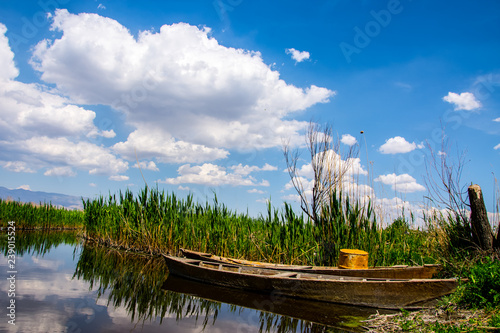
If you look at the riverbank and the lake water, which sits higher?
the riverbank

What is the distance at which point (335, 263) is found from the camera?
640 centimetres

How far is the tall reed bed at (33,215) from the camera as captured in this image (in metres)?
14.6

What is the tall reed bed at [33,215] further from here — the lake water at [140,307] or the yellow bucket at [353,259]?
the yellow bucket at [353,259]

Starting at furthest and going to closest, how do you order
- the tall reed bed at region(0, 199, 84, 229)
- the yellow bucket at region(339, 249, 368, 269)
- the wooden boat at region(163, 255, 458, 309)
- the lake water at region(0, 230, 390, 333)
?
the tall reed bed at region(0, 199, 84, 229) < the yellow bucket at region(339, 249, 368, 269) < the wooden boat at region(163, 255, 458, 309) < the lake water at region(0, 230, 390, 333)

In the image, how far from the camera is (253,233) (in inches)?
307

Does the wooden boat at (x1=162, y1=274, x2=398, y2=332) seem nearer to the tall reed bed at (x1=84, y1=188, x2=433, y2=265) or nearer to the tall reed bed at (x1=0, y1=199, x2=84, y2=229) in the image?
the tall reed bed at (x1=84, y1=188, x2=433, y2=265)

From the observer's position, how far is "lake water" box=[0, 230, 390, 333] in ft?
12.2

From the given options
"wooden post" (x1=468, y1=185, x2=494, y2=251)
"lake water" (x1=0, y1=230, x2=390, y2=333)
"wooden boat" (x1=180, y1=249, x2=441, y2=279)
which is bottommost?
"lake water" (x1=0, y1=230, x2=390, y2=333)

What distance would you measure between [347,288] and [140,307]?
3.00 metres

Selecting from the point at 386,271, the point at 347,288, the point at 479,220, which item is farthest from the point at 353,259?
the point at 479,220

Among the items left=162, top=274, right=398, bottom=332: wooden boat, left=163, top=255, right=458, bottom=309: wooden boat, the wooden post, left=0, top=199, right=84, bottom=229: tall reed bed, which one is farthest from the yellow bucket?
left=0, top=199, right=84, bottom=229: tall reed bed

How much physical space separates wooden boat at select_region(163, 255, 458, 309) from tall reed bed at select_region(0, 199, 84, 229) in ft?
45.3

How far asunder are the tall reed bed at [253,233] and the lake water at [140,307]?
1752 mm

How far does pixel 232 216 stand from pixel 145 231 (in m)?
2.74
